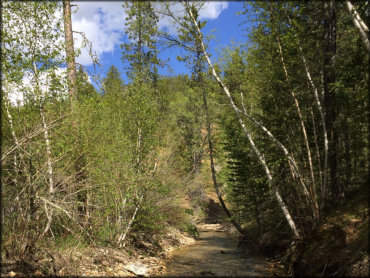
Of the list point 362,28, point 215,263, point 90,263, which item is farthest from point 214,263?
point 362,28

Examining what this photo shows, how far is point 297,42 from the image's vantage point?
8523 mm

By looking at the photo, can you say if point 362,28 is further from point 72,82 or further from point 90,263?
point 72,82

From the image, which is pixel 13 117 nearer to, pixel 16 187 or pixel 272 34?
pixel 16 187

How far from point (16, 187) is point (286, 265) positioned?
787 centimetres

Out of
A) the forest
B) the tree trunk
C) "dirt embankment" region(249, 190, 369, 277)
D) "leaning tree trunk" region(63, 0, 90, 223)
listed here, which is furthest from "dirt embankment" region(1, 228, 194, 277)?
the tree trunk

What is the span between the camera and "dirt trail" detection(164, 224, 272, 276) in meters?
8.43

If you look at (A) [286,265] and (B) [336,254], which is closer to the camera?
(B) [336,254]

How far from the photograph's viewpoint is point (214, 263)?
978 cm

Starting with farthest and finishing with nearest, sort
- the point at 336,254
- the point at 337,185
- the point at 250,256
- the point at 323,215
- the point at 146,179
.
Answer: the point at 250,256 → the point at 146,179 → the point at 337,185 → the point at 323,215 → the point at 336,254

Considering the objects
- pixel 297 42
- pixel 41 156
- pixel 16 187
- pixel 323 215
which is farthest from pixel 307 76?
pixel 16 187

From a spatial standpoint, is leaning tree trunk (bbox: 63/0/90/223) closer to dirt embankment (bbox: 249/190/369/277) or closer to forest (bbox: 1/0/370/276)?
forest (bbox: 1/0/370/276)

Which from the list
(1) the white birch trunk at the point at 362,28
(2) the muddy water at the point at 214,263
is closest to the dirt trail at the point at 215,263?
(2) the muddy water at the point at 214,263

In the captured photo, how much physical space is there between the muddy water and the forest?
3.00 ft

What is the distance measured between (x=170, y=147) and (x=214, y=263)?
16.0 feet
